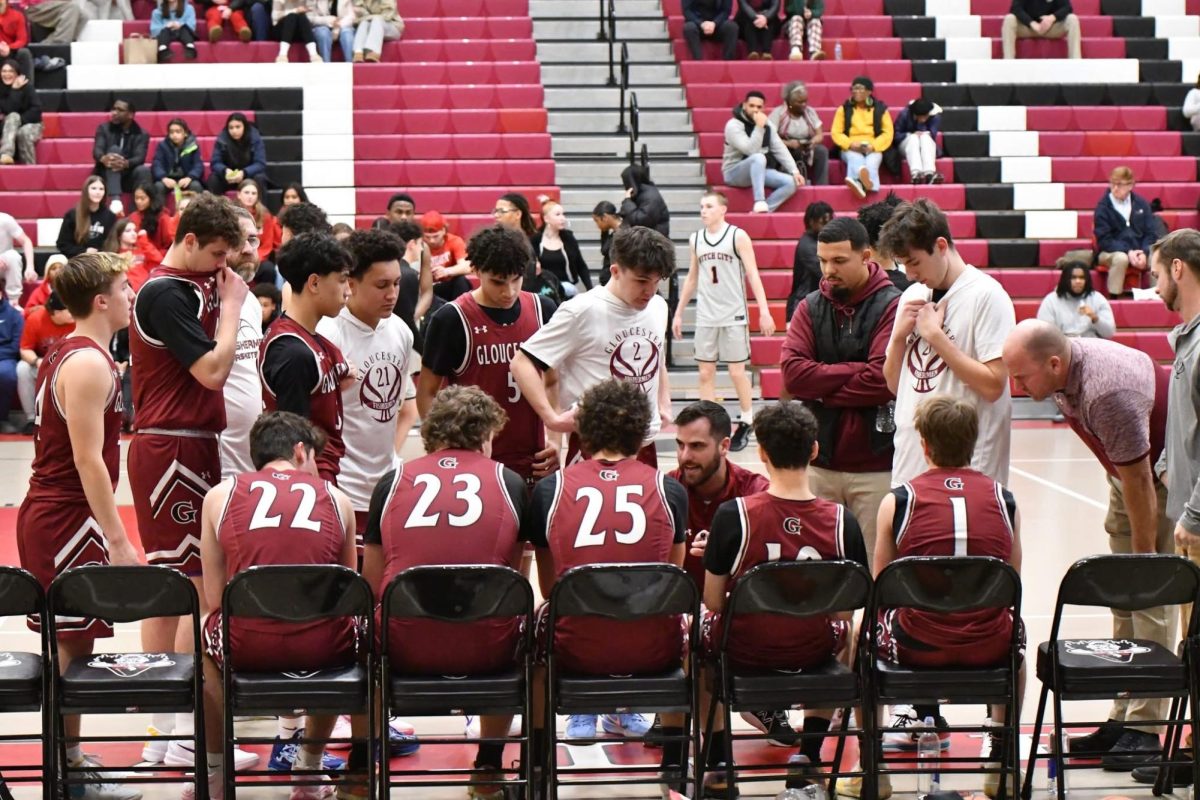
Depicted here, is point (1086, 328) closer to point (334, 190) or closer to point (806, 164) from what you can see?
point (806, 164)

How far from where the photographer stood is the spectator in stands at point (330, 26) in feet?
49.4

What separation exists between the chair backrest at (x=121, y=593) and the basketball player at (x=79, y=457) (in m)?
0.41

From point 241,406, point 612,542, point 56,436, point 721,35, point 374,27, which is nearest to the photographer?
point 612,542

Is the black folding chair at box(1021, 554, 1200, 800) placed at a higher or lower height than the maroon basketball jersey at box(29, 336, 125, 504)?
lower

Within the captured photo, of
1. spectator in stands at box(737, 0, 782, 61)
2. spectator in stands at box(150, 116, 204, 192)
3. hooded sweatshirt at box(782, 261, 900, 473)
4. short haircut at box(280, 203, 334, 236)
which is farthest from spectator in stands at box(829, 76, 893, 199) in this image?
hooded sweatshirt at box(782, 261, 900, 473)

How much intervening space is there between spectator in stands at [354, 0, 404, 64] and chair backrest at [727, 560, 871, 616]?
1224 cm

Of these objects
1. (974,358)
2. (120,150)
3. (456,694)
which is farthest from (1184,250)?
(120,150)

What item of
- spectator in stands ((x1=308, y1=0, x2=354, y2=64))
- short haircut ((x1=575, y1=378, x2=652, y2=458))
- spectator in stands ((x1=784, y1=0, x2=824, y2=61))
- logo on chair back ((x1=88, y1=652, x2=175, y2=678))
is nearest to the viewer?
logo on chair back ((x1=88, y1=652, x2=175, y2=678))

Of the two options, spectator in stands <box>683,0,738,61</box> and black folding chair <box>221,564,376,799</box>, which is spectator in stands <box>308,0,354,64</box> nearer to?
spectator in stands <box>683,0,738,61</box>

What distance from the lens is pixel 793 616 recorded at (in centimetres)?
384

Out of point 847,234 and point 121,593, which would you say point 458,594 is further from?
point 847,234

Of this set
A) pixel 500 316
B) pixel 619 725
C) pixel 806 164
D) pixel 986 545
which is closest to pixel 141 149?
pixel 806 164

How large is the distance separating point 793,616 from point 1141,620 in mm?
1414

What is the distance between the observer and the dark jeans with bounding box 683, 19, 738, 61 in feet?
49.8
